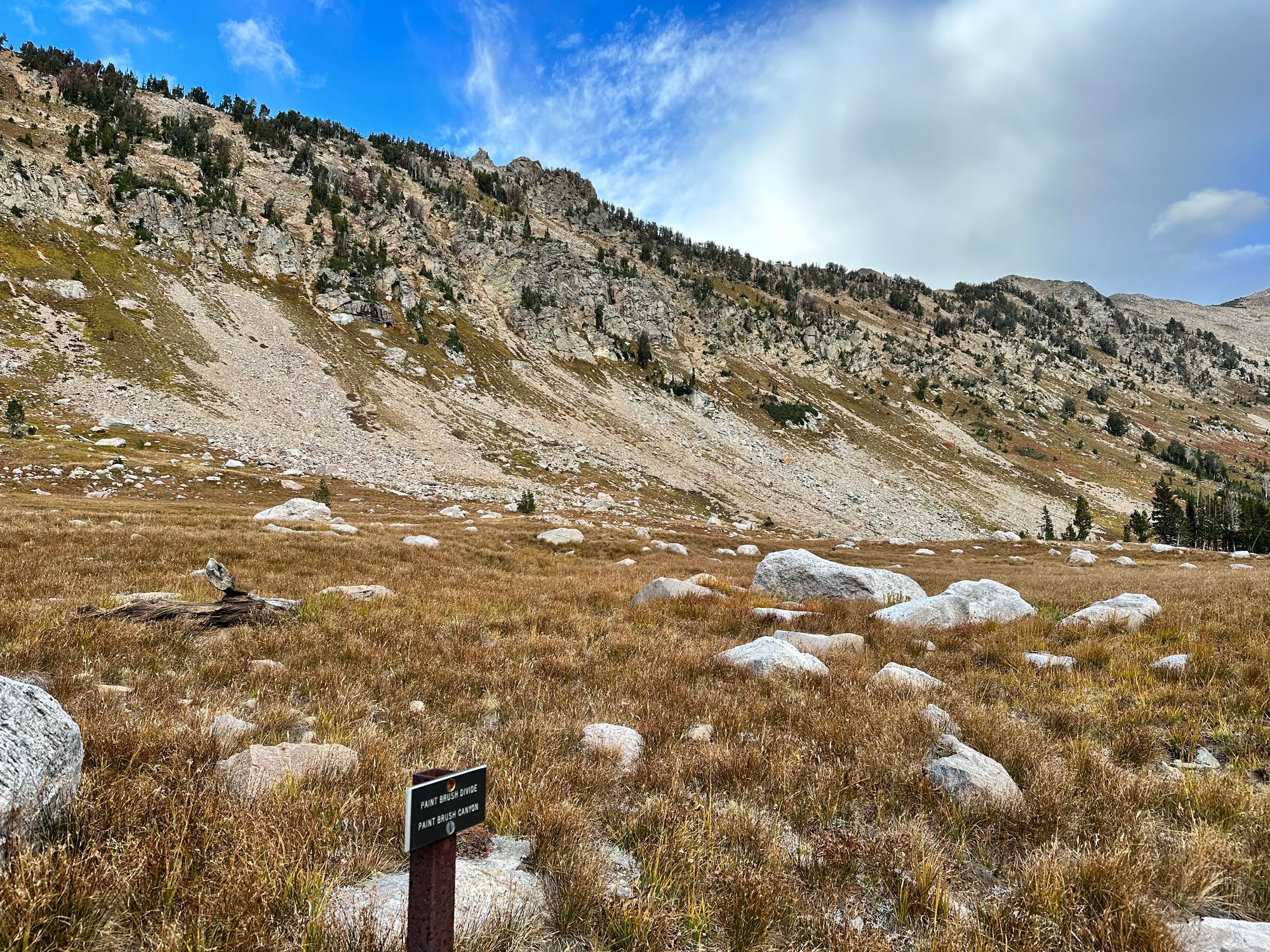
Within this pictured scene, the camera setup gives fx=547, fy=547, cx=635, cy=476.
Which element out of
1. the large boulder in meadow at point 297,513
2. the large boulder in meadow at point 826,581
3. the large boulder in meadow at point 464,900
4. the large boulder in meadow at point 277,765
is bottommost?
the large boulder in meadow at point 826,581

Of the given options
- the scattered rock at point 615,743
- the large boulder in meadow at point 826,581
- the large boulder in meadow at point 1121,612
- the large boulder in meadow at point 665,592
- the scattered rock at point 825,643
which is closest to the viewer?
the scattered rock at point 615,743

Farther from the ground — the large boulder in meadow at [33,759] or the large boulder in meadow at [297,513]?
the large boulder in meadow at [297,513]

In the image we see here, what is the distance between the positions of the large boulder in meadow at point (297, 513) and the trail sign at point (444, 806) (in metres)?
25.2

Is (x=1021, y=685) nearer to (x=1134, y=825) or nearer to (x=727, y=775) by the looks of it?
(x=1134, y=825)

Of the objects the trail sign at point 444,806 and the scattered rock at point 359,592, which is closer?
the trail sign at point 444,806

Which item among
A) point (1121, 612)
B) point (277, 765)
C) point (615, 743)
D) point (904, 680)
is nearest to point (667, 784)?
point (615, 743)

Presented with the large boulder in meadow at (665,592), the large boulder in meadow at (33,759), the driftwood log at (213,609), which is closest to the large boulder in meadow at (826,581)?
the large boulder in meadow at (665,592)

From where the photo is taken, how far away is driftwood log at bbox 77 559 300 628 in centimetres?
745

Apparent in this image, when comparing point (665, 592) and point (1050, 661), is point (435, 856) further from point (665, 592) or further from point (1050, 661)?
point (665, 592)

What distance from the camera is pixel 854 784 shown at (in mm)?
4062

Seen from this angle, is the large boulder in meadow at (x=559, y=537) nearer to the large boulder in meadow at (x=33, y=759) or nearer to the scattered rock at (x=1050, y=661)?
the scattered rock at (x=1050, y=661)

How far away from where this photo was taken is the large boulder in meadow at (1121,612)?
976cm

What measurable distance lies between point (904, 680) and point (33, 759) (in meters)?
7.16

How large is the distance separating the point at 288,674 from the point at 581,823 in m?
4.65
